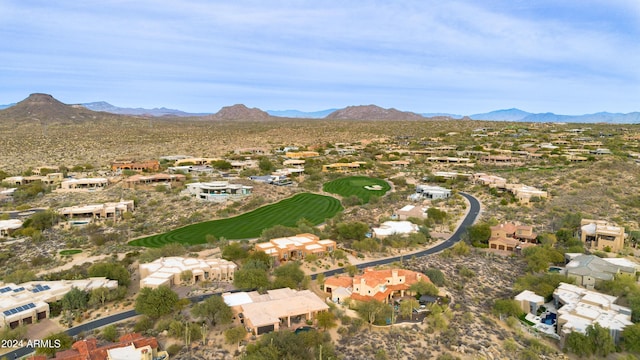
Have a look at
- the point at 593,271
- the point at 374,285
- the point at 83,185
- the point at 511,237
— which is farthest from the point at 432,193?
the point at 83,185

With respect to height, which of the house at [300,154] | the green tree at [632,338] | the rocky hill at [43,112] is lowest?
the green tree at [632,338]

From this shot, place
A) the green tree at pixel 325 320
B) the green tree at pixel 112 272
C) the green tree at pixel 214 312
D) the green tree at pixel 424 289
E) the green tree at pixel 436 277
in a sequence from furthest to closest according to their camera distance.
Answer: the green tree at pixel 436 277, the green tree at pixel 112 272, the green tree at pixel 424 289, the green tree at pixel 214 312, the green tree at pixel 325 320

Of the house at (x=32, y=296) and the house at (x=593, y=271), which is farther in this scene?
the house at (x=593, y=271)

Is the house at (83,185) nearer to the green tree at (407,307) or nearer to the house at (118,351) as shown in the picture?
the house at (118,351)

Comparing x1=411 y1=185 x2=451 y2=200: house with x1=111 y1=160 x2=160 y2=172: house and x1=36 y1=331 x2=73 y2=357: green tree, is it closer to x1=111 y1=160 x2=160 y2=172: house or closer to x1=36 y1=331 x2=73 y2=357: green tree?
x1=36 y1=331 x2=73 y2=357: green tree

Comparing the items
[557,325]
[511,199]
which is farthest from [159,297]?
[511,199]

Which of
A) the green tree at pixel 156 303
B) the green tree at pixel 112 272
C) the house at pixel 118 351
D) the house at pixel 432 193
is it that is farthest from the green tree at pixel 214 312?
the house at pixel 432 193
